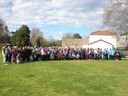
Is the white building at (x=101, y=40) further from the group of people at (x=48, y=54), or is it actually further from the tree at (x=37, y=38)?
the group of people at (x=48, y=54)

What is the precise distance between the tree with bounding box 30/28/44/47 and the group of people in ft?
150

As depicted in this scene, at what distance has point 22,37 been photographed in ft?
229

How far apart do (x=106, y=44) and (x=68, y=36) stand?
35.2 meters

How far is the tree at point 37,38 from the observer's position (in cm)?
7781


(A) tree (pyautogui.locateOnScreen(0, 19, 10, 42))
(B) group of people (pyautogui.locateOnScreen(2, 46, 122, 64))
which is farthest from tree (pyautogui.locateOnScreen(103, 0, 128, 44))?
(A) tree (pyautogui.locateOnScreen(0, 19, 10, 42))

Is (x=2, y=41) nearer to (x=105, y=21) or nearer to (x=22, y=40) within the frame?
(x=22, y=40)

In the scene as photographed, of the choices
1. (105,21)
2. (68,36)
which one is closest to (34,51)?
(105,21)

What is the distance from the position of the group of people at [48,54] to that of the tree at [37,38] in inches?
1802

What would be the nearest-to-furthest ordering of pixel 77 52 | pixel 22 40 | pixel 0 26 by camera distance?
pixel 77 52
pixel 22 40
pixel 0 26

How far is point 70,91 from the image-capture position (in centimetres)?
1079

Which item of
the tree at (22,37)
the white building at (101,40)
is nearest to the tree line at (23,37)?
the tree at (22,37)

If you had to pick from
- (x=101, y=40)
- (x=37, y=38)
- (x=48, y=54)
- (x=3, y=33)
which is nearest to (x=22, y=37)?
(x=37, y=38)

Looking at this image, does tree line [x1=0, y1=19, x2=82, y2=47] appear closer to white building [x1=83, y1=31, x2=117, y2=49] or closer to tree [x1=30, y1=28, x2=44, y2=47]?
tree [x1=30, y1=28, x2=44, y2=47]

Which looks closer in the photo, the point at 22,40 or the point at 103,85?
the point at 103,85
